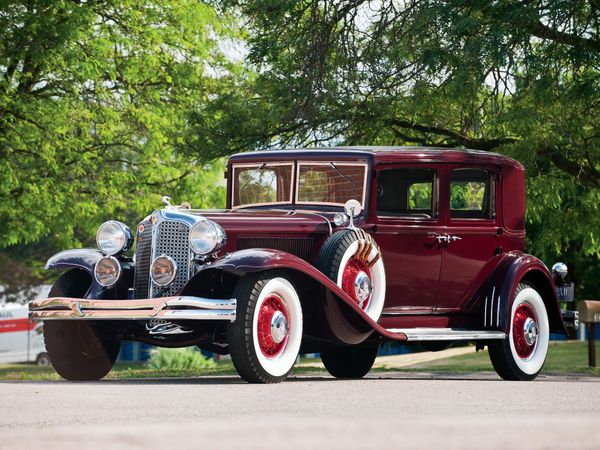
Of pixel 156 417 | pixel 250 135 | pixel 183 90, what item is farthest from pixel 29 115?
pixel 156 417

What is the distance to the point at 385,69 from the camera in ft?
54.6

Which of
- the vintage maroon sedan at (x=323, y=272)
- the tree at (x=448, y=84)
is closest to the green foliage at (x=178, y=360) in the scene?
the tree at (x=448, y=84)

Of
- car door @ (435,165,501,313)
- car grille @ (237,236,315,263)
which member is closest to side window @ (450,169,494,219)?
car door @ (435,165,501,313)

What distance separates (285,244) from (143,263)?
118 cm

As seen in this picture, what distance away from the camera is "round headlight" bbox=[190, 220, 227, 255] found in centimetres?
948

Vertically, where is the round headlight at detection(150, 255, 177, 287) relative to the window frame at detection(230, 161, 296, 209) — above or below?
below

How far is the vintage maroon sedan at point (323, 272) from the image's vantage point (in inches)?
363

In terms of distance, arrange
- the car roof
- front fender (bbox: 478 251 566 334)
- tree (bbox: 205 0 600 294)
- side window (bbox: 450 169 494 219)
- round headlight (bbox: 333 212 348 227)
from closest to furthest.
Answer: round headlight (bbox: 333 212 348 227) → the car roof → front fender (bbox: 478 251 566 334) → side window (bbox: 450 169 494 219) → tree (bbox: 205 0 600 294)

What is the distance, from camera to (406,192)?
37.6ft

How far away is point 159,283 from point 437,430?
4.48 meters

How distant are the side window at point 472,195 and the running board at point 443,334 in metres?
1.18

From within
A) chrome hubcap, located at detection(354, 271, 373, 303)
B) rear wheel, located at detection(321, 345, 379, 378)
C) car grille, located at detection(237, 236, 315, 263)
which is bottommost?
rear wheel, located at detection(321, 345, 379, 378)

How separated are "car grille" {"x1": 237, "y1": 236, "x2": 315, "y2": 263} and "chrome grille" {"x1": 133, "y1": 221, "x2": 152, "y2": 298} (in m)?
0.73

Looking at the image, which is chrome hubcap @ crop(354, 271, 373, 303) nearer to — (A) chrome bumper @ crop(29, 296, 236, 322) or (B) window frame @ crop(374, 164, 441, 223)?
(B) window frame @ crop(374, 164, 441, 223)
